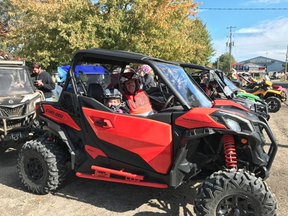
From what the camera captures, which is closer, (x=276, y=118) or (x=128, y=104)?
(x=128, y=104)

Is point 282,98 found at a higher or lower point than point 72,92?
lower

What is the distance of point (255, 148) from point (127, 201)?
1.82 m

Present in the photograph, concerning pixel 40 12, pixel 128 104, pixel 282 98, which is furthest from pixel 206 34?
pixel 128 104

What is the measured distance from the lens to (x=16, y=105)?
15.9ft

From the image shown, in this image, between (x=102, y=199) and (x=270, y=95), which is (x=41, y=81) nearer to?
(x=102, y=199)

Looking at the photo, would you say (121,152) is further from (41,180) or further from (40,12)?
(40,12)

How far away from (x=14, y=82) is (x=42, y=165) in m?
2.77

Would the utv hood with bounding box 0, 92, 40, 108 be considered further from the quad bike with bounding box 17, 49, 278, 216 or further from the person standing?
Answer: the quad bike with bounding box 17, 49, 278, 216

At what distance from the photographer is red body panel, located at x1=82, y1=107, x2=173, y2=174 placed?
2836 mm

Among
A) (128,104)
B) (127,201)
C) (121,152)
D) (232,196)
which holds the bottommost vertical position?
(127,201)

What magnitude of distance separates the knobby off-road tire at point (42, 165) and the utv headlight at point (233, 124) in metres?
2.40

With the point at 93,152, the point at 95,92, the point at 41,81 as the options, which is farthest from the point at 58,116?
the point at 41,81

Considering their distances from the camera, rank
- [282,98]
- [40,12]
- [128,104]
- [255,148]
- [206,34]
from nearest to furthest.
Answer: [255,148]
[128,104]
[40,12]
[282,98]
[206,34]

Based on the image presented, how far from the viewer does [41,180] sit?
3.62 m
